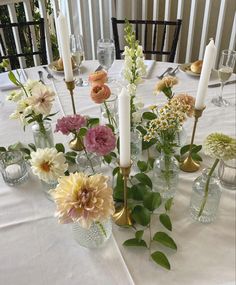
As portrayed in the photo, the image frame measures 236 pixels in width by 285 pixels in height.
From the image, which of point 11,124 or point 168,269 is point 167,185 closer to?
point 168,269

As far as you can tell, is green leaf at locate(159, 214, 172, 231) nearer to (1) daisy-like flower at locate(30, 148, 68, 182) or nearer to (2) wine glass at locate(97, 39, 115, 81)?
(1) daisy-like flower at locate(30, 148, 68, 182)

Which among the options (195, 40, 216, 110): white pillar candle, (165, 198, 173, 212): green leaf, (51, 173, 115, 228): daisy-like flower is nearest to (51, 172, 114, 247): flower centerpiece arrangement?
(51, 173, 115, 228): daisy-like flower

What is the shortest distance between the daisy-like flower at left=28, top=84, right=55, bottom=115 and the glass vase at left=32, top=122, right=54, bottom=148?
0.11m

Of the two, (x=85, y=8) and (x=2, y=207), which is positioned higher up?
(x=85, y=8)

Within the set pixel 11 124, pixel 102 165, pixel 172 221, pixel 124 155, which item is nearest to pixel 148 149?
pixel 102 165

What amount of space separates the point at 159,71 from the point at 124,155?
36.3 inches

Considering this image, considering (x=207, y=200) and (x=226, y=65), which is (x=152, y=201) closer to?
(x=207, y=200)

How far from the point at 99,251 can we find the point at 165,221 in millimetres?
162

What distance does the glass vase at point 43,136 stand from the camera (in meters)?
0.87

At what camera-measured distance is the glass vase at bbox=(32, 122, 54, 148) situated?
2.85 ft

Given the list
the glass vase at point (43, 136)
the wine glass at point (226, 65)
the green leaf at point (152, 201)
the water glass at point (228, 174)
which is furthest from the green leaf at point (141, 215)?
the wine glass at point (226, 65)

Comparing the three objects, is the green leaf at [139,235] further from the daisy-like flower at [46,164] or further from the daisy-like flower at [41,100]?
the daisy-like flower at [41,100]

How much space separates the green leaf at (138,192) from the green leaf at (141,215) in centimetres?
3

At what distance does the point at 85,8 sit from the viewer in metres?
2.18
